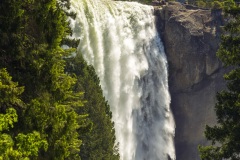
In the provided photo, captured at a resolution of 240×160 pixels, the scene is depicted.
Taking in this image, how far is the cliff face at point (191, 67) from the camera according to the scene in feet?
125

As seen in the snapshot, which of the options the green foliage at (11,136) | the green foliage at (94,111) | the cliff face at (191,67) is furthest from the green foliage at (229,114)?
the cliff face at (191,67)

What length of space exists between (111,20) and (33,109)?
82.1 feet

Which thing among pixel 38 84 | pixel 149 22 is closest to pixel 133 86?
pixel 149 22

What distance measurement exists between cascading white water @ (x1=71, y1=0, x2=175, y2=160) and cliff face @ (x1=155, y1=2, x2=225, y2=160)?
6.40ft

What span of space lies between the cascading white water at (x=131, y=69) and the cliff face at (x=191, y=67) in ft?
6.40

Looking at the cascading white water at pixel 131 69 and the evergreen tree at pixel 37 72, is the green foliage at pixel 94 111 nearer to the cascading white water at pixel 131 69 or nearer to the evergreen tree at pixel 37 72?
the cascading white water at pixel 131 69

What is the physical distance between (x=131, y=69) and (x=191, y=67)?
1006 centimetres

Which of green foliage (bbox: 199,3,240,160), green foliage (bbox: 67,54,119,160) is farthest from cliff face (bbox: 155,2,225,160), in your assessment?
green foliage (bbox: 199,3,240,160)

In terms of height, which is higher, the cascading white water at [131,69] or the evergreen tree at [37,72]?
the cascading white water at [131,69]

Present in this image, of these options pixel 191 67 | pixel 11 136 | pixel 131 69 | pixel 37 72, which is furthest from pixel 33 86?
pixel 191 67

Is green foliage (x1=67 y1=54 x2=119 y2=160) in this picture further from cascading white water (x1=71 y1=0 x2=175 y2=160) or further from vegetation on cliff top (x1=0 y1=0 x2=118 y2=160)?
vegetation on cliff top (x1=0 y1=0 x2=118 y2=160)

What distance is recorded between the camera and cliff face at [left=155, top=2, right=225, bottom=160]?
125ft

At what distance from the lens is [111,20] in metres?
32.2

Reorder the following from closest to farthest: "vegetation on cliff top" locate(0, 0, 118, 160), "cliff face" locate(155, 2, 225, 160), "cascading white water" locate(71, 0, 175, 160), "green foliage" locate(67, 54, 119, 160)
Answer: "vegetation on cliff top" locate(0, 0, 118, 160) < "green foliage" locate(67, 54, 119, 160) < "cascading white water" locate(71, 0, 175, 160) < "cliff face" locate(155, 2, 225, 160)
